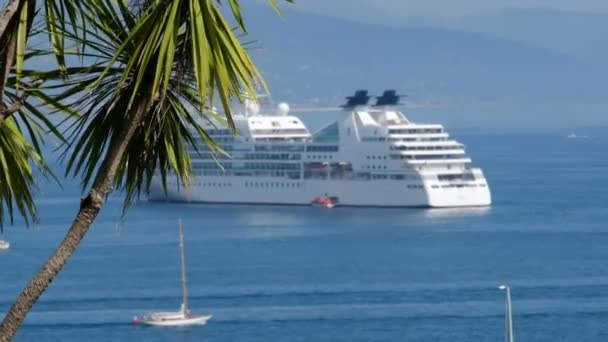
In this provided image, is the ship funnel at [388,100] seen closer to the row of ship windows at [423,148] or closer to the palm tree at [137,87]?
the row of ship windows at [423,148]

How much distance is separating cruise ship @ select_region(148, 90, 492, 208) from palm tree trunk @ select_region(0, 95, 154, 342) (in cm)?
5610

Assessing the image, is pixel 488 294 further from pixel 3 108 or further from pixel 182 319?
pixel 3 108

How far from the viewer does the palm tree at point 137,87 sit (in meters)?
3.36

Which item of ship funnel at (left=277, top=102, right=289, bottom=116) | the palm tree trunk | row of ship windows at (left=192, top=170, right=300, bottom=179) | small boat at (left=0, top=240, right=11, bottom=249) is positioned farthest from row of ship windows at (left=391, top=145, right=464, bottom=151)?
the palm tree trunk

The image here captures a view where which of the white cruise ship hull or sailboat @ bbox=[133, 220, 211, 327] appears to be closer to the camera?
sailboat @ bbox=[133, 220, 211, 327]

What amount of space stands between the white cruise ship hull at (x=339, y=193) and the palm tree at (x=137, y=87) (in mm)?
54527

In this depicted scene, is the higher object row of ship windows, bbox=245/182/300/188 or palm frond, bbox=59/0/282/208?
row of ship windows, bbox=245/182/300/188

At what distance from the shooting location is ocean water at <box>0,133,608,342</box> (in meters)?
30.9

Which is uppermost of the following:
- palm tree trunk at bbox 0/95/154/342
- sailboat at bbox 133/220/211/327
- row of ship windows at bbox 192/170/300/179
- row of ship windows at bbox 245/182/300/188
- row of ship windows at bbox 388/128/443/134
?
row of ship windows at bbox 388/128/443/134

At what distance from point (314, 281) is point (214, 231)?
1449 centimetres

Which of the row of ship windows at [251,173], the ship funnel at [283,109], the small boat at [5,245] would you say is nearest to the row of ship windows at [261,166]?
the row of ship windows at [251,173]

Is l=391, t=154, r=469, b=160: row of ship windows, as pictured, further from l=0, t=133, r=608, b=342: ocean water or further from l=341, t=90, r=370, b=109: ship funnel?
l=341, t=90, r=370, b=109: ship funnel

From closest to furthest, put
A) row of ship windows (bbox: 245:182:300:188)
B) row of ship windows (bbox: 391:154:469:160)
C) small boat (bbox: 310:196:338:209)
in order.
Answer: row of ship windows (bbox: 391:154:469:160) < small boat (bbox: 310:196:338:209) < row of ship windows (bbox: 245:182:300:188)

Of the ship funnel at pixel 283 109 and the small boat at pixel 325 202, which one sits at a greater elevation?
the ship funnel at pixel 283 109
